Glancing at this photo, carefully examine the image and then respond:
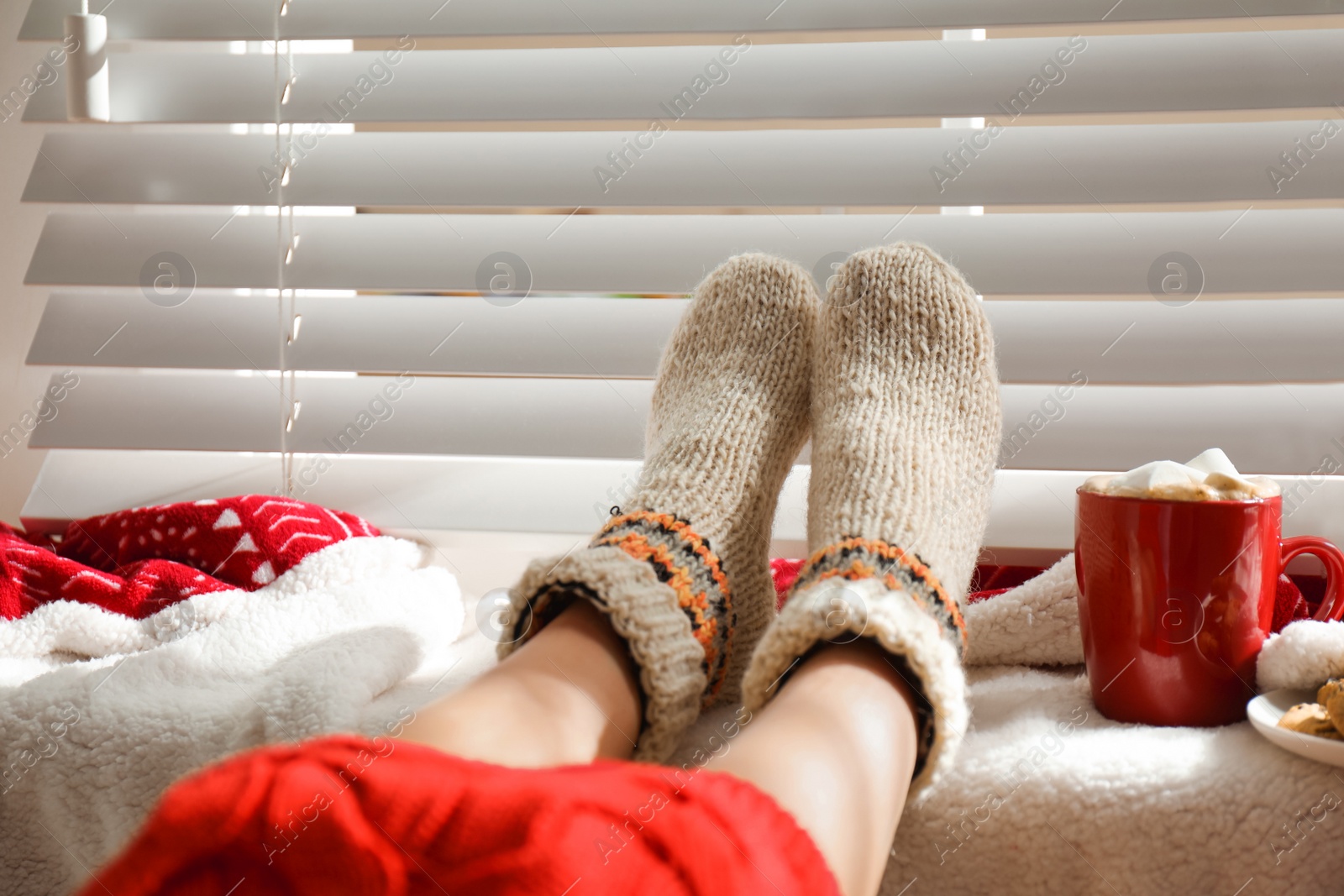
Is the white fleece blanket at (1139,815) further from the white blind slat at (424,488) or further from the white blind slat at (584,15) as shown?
the white blind slat at (584,15)

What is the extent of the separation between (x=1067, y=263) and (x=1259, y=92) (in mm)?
212

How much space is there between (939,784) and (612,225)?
22.7 inches

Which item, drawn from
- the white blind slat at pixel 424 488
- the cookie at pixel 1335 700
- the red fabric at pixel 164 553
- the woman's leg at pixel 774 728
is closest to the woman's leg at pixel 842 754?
the woman's leg at pixel 774 728

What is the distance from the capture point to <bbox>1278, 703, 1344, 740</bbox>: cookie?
0.44m

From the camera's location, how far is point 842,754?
1.31 ft

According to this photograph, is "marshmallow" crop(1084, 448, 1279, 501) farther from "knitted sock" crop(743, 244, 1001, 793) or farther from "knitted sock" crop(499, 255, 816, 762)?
"knitted sock" crop(499, 255, 816, 762)

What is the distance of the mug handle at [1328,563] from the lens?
1.85ft

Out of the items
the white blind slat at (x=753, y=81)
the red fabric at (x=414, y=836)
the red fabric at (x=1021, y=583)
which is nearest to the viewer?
the red fabric at (x=414, y=836)

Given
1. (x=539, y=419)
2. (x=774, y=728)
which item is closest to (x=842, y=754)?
(x=774, y=728)

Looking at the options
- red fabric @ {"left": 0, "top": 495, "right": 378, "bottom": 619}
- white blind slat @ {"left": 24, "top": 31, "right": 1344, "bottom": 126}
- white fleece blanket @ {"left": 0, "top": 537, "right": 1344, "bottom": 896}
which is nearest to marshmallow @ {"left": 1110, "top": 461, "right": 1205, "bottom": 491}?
white fleece blanket @ {"left": 0, "top": 537, "right": 1344, "bottom": 896}

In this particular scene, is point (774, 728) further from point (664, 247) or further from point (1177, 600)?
point (664, 247)

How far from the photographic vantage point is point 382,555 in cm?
80

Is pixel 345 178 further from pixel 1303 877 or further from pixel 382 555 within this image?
pixel 1303 877

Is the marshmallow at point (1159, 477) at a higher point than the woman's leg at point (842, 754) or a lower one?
higher
